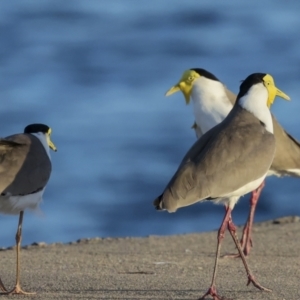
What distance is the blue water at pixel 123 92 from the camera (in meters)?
15.4

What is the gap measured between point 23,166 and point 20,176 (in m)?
0.11

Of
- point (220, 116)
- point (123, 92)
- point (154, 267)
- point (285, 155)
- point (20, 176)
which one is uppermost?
point (20, 176)

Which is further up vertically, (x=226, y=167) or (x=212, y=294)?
(x=226, y=167)

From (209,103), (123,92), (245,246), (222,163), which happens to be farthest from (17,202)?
(123,92)

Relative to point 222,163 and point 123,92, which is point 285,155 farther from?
point 123,92

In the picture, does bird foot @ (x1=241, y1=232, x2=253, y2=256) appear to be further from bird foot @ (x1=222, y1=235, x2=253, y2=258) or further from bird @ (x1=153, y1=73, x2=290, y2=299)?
bird @ (x1=153, y1=73, x2=290, y2=299)

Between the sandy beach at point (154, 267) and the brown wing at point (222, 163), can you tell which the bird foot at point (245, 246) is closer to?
the sandy beach at point (154, 267)

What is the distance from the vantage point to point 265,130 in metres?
7.83

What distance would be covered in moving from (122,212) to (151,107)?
11.4ft

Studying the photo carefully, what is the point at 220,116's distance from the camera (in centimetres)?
1033

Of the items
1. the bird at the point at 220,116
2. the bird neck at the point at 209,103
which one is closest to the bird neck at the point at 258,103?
the bird at the point at 220,116

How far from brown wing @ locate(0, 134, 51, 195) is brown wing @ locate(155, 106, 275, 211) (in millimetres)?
983

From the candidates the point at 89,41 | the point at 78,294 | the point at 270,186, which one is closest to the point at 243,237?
the point at 78,294

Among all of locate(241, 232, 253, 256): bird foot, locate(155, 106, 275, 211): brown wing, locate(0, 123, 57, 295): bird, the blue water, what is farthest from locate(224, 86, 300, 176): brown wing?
the blue water
